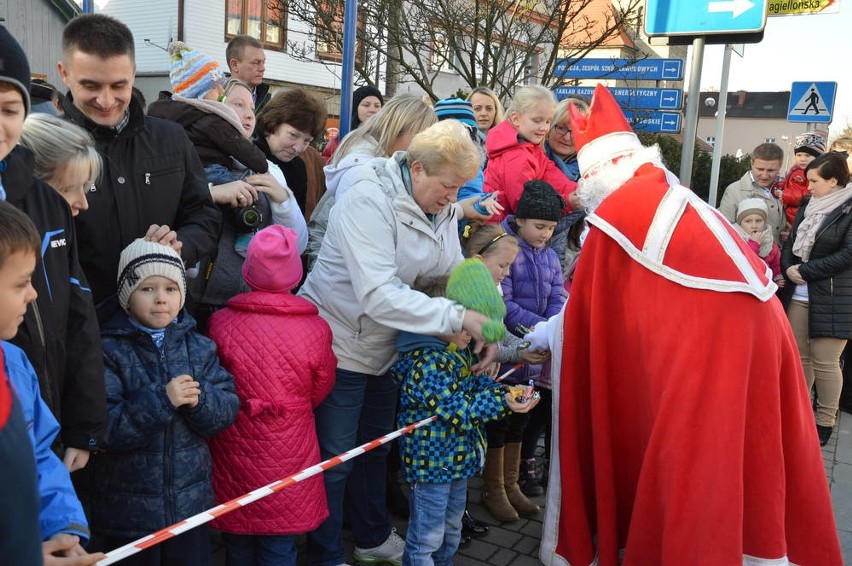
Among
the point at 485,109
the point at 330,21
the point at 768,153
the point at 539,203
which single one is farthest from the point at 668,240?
the point at 330,21

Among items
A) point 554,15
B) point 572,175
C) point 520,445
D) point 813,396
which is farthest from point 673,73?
point 520,445

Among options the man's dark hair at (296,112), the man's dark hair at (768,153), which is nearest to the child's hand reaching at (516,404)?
the man's dark hair at (296,112)

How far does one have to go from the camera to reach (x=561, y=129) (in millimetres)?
5102

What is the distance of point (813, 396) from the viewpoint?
748 cm

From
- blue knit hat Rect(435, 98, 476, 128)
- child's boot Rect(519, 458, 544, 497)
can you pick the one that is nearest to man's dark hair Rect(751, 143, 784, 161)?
blue knit hat Rect(435, 98, 476, 128)

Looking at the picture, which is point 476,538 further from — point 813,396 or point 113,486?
point 813,396

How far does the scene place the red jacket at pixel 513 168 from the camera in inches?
189

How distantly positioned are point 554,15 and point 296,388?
25.6 ft

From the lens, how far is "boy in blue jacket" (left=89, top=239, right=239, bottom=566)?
252 centimetres

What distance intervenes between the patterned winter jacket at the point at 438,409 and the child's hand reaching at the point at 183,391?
884 millimetres

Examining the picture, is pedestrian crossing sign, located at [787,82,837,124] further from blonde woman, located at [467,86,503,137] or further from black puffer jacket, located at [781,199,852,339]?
blonde woman, located at [467,86,503,137]

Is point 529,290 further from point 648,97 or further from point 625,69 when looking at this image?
point 625,69

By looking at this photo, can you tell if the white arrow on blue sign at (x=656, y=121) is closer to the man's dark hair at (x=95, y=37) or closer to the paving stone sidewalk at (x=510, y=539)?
the paving stone sidewalk at (x=510, y=539)

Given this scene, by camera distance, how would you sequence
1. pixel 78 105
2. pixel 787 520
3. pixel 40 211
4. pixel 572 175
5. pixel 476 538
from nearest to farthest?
pixel 40 211 < pixel 78 105 < pixel 787 520 < pixel 476 538 < pixel 572 175
